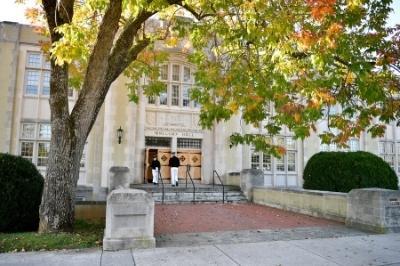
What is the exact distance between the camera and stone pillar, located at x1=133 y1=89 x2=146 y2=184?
19.2 meters

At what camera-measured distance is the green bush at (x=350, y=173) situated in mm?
13266

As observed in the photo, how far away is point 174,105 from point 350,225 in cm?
1306

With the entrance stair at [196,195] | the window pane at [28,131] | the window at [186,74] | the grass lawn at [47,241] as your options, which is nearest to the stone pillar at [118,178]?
the entrance stair at [196,195]

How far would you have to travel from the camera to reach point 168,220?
10578mm

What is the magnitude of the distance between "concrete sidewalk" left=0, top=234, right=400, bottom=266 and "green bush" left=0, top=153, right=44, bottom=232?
1991 millimetres

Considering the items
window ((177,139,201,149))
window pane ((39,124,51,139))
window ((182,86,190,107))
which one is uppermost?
window ((182,86,190,107))

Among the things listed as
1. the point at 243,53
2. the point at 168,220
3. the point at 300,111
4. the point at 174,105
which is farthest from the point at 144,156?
the point at 300,111

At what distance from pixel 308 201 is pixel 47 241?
838 cm

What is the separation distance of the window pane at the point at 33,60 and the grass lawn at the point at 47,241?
1333cm

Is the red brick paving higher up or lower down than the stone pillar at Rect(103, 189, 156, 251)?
lower down

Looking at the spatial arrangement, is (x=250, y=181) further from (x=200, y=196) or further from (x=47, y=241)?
(x=47, y=241)

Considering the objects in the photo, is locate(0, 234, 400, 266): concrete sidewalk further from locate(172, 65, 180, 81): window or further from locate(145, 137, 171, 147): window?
locate(172, 65, 180, 81): window

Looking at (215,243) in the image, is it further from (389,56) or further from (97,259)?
(389,56)

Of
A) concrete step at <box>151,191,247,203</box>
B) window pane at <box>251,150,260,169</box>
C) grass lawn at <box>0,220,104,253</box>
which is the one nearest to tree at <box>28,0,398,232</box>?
grass lawn at <box>0,220,104,253</box>
